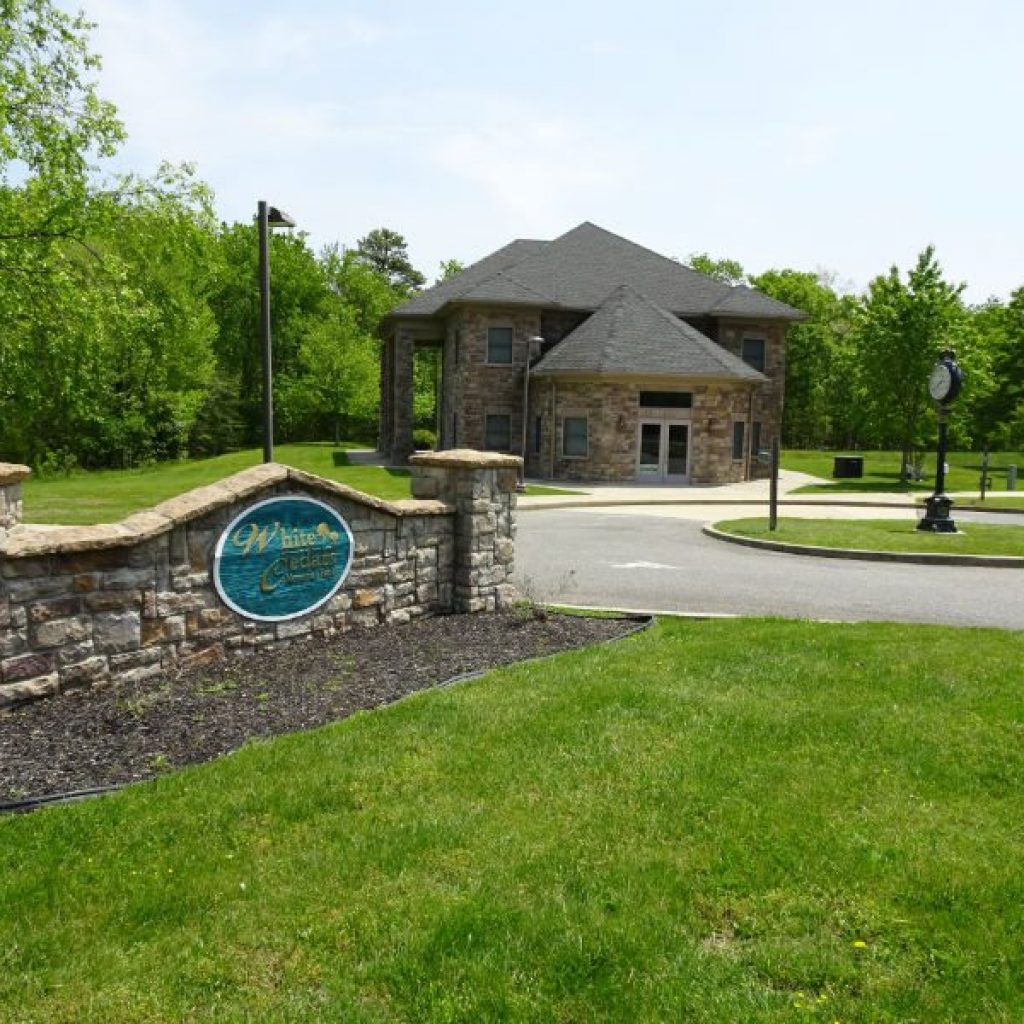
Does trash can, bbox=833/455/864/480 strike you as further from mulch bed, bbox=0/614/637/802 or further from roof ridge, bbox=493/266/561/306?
mulch bed, bbox=0/614/637/802

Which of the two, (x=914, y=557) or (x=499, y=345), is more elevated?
(x=499, y=345)

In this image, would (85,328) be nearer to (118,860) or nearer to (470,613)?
(470,613)

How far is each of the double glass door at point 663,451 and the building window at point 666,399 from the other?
1.96ft

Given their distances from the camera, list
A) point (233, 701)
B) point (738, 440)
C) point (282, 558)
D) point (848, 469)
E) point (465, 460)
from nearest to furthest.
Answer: point (233, 701) → point (282, 558) → point (465, 460) → point (738, 440) → point (848, 469)

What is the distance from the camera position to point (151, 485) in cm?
3067

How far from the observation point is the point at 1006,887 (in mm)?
3883

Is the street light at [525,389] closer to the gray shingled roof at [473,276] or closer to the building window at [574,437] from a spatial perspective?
the building window at [574,437]

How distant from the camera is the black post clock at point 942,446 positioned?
62.8 ft

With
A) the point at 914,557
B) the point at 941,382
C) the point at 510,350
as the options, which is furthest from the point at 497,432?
the point at 914,557

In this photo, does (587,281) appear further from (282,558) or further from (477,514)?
(282,558)

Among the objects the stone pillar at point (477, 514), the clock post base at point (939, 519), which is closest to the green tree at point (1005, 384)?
the clock post base at point (939, 519)

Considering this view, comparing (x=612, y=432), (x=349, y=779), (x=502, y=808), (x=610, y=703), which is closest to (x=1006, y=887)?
(x=502, y=808)

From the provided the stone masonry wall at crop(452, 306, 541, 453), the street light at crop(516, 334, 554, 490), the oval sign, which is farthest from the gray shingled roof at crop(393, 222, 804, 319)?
the oval sign

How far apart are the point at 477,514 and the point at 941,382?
15.0m
